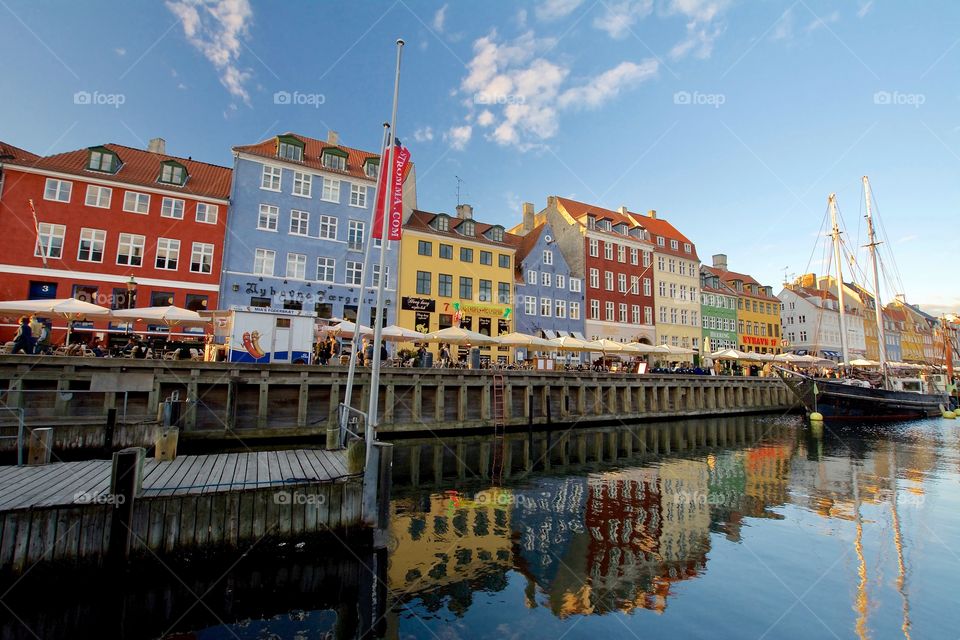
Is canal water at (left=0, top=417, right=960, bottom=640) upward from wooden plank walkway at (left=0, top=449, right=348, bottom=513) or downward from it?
downward

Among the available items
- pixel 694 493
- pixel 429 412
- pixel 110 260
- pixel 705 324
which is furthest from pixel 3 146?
pixel 705 324

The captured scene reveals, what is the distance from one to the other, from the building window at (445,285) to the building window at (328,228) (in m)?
9.02

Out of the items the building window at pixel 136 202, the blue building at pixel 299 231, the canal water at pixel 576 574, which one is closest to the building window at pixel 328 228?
the blue building at pixel 299 231

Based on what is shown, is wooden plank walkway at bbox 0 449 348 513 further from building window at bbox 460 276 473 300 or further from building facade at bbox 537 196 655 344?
building facade at bbox 537 196 655 344

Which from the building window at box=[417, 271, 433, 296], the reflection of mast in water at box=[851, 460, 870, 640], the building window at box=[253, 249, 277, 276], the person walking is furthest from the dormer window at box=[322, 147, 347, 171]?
the reflection of mast in water at box=[851, 460, 870, 640]

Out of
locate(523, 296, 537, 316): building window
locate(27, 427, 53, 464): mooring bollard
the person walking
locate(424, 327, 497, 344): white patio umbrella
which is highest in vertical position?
locate(523, 296, 537, 316): building window

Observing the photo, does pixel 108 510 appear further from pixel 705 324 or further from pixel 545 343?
pixel 705 324

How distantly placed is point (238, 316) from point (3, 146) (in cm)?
2256

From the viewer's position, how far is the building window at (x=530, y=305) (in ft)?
141

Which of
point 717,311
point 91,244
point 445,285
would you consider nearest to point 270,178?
point 91,244

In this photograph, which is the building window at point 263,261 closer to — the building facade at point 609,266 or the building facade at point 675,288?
the building facade at point 609,266

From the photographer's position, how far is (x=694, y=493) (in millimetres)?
13891

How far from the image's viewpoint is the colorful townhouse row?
27.7 meters

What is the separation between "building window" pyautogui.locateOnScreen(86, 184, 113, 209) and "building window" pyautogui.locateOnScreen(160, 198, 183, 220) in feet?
9.37
